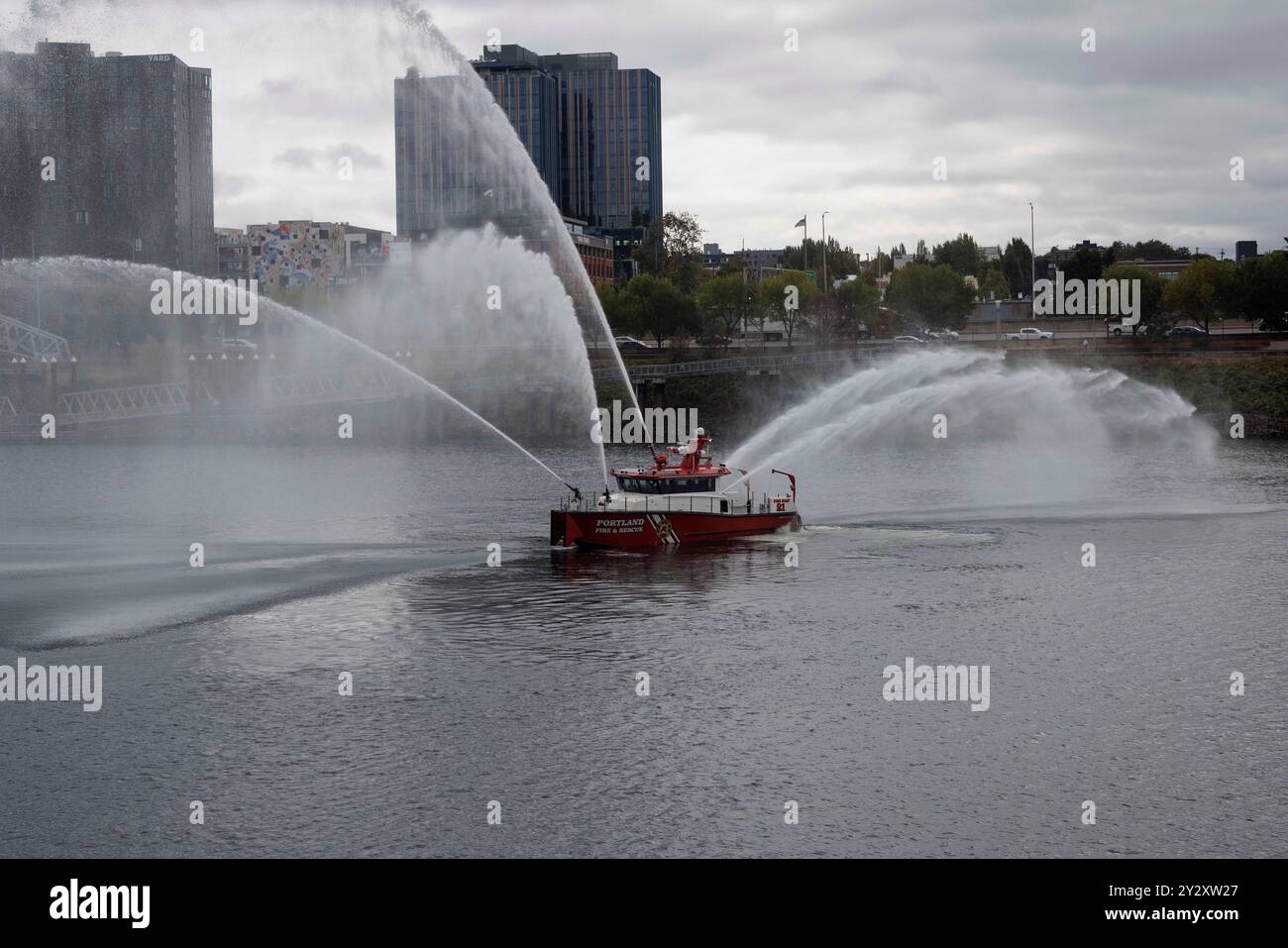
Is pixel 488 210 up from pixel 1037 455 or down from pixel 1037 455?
up

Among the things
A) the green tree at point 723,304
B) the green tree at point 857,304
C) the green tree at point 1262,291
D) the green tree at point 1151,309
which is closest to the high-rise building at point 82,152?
the green tree at point 723,304

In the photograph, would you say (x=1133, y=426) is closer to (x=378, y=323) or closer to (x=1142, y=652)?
(x=378, y=323)

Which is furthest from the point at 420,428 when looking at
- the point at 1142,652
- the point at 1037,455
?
the point at 1142,652

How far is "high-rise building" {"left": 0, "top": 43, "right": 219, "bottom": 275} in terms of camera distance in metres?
152

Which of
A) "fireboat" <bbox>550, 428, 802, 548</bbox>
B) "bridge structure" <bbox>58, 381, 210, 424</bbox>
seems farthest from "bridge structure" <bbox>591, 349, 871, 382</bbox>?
"fireboat" <bbox>550, 428, 802, 548</bbox>

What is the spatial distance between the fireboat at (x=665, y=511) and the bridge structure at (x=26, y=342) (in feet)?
271

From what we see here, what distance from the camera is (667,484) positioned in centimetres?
6425

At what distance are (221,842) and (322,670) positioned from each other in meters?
13.5

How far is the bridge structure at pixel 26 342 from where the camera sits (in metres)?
128

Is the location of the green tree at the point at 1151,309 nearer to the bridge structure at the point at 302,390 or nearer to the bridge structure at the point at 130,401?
the bridge structure at the point at 302,390

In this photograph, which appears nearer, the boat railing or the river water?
the river water

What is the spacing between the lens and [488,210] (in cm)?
7775

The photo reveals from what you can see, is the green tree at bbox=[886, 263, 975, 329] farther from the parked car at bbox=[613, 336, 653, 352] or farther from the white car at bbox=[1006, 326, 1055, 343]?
the parked car at bbox=[613, 336, 653, 352]
